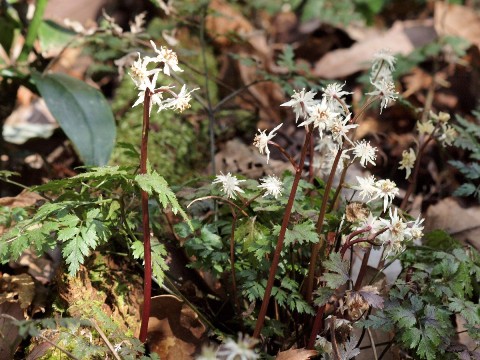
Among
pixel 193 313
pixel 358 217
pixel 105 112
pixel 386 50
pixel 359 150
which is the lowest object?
pixel 193 313

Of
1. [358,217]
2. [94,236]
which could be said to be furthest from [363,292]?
[94,236]

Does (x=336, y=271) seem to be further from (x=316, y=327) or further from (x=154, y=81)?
(x=154, y=81)

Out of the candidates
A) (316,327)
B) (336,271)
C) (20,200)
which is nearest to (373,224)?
(336,271)

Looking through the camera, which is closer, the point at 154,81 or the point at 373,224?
the point at 154,81

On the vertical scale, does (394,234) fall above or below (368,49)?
above

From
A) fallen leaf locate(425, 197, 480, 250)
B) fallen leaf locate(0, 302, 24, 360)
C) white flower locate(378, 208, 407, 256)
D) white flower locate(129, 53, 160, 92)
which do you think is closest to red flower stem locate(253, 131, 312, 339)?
white flower locate(378, 208, 407, 256)

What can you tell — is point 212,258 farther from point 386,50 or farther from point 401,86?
point 401,86

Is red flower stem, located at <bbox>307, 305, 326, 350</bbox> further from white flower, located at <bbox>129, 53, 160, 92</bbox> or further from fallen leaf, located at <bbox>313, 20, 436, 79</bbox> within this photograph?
fallen leaf, located at <bbox>313, 20, 436, 79</bbox>
